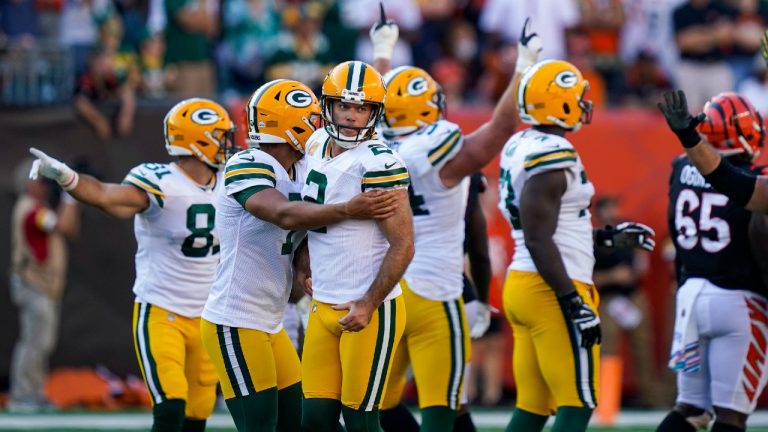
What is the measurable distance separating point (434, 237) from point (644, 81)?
7351 mm

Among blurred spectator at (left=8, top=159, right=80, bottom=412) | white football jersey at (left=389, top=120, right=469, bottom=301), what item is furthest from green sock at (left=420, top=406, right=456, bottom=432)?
blurred spectator at (left=8, top=159, right=80, bottom=412)

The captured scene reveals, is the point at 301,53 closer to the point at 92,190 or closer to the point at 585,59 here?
the point at 585,59

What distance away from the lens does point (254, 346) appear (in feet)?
18.2

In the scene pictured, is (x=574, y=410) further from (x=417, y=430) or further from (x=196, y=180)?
(x=196, y=180)

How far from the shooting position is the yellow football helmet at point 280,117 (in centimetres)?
566

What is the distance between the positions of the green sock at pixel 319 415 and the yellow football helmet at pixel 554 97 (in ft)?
6.03

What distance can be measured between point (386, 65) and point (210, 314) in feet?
7.53

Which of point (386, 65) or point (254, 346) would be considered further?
point (386, 65)

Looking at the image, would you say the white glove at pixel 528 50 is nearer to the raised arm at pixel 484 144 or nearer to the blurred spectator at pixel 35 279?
the raised arm at pixel 484 144

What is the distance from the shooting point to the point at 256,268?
557cm

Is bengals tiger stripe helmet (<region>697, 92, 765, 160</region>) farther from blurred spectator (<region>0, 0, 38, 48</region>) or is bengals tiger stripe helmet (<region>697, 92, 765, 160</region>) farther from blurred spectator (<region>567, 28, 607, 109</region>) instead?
blurred spectator (<region>0, 0, 38, 48</region>)

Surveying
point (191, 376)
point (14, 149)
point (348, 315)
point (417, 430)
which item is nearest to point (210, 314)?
point (348, 315)

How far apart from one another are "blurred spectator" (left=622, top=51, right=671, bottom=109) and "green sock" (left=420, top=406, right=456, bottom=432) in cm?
743

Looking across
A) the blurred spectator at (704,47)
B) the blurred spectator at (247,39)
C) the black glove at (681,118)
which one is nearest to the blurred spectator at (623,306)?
the blurred spectator at (704,47)
